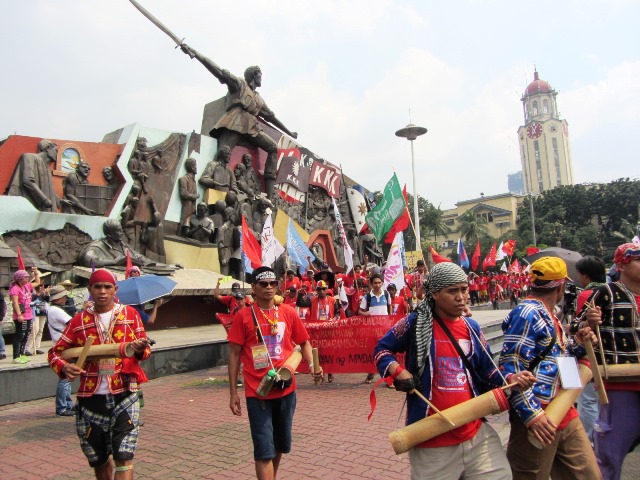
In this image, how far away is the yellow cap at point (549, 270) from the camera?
3.17m

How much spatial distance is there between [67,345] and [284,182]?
66.6 ft

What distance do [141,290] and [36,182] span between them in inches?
377

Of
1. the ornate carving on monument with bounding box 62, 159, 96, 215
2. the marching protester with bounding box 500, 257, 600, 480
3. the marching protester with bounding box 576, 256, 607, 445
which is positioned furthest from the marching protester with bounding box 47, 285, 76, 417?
the ornate carving on monument with bounding box 62, 159, 96, 215

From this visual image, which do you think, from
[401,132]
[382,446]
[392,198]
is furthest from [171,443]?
[401,132]

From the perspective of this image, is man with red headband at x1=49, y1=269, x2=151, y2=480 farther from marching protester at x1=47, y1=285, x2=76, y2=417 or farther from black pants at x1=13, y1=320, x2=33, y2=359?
black pants at x1=13, y1=320, x2=33, y2=359

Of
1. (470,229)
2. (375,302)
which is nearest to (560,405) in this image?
(375,302)

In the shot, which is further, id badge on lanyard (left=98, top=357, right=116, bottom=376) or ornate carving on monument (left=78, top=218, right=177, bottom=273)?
ornate carving on monument (left=78, top=218, right=177, bottom=273)

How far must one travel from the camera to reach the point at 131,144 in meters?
16.8

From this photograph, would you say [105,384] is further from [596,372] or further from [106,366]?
[596,372]

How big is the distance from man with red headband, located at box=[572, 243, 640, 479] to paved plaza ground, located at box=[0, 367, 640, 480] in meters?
1.46

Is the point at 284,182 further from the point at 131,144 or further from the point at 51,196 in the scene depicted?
the point at 51,196

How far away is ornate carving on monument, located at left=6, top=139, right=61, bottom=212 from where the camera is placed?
14078mm

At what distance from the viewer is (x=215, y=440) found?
5707 millimetres

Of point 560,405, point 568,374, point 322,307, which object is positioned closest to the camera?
point 568,374
